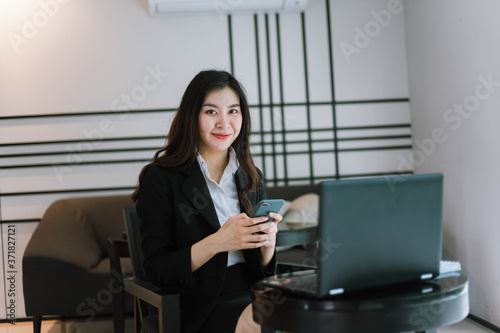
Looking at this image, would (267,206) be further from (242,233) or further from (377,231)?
(377,231)

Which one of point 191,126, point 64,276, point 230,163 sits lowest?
point 64,276

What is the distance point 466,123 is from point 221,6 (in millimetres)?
2012

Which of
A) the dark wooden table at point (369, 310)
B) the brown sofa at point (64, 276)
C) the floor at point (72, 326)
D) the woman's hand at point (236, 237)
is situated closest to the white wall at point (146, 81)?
the floor at point (72, 326)

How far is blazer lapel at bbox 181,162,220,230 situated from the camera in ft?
5.62

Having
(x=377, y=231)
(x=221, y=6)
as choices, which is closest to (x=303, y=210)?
(x=221, y=6)

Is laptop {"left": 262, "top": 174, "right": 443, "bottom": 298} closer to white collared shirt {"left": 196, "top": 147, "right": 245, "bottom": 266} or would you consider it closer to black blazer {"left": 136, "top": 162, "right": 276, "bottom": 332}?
black blazer {"left": 136, "top": 162, "right": 276, "bottom": 332}

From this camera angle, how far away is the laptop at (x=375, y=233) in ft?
3.50

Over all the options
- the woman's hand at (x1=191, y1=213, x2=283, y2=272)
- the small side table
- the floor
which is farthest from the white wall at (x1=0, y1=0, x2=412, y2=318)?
the woman's hand at (x1=191, y1=213, x2=283, y2=272)

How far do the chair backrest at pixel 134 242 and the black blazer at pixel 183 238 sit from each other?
30 centimetres

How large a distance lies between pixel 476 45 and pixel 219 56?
1920mm

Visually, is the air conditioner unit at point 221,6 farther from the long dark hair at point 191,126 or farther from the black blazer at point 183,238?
the black blazer at point 183,238

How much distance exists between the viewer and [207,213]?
1.71 meters

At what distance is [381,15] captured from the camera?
436 cm

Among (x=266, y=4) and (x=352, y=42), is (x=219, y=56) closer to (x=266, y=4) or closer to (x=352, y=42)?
(x=266, y=4)
